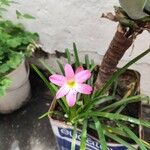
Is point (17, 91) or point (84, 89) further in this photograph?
point (17, 91)

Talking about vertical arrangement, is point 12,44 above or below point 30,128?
above

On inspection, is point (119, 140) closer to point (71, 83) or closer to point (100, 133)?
point (100, 133)

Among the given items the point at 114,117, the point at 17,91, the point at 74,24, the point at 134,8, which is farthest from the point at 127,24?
the point at 17,91

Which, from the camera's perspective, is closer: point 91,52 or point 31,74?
point 91,52

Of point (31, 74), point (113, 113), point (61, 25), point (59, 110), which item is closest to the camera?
point (113, 113)

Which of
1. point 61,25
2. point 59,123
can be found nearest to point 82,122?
point 59,123

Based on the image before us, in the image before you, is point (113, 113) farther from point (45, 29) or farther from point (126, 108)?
point (45, 29)

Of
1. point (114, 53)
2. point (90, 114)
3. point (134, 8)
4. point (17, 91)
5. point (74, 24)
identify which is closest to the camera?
point (134, 8)
